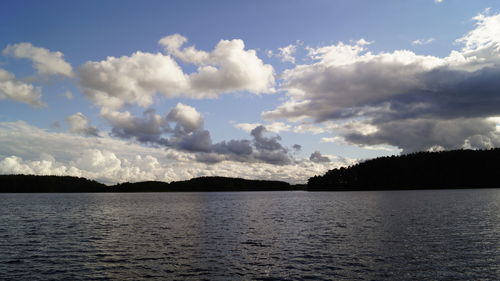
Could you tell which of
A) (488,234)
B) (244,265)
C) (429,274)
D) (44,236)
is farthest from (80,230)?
(488,234)

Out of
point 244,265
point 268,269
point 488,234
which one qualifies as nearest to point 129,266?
point 244,265

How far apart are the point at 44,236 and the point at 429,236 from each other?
2282 inches

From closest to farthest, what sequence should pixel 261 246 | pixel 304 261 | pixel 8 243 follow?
pixel 304 261 < pixel 261 246 < pixel 8 243

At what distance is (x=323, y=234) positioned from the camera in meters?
53.3

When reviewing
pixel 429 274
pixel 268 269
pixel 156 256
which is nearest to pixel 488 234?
pixel 429 274

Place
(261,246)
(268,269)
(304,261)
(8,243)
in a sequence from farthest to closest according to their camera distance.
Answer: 1. (8,243)
2. (261,246)
3. (304,261)
4. (268,269)

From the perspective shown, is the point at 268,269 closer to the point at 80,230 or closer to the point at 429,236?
the point at 429,236

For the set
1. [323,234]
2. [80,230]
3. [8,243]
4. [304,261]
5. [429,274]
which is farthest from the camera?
[80,230]

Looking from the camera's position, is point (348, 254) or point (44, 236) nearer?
point (348, 254)

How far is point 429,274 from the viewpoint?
30016mm

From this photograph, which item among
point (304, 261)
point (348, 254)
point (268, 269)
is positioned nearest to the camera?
point (268, 269)

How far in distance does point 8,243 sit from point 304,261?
133 ft

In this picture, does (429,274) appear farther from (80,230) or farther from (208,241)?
(80,230)

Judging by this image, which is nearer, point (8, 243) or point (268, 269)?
point (268, 269)
